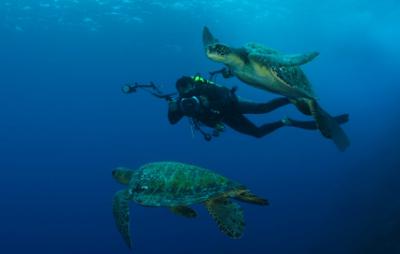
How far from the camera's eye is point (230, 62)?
532 cm

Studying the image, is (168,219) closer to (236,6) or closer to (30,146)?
(236,6)

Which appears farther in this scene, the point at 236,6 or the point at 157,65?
the point at 157,65

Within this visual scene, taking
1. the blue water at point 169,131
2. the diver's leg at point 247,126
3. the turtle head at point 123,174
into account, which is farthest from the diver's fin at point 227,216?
the blue water at point 169,131

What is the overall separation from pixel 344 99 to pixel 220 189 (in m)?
111

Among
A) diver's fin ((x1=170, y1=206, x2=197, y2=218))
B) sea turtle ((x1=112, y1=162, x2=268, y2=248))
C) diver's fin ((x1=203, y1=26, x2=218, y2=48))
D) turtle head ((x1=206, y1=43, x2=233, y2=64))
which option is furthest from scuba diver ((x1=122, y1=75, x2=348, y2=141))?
turtle head ((x1=206, y1=43, x2=233, y2=64))

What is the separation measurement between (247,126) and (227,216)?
401 cm

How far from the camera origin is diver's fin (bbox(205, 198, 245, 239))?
16.9 ft

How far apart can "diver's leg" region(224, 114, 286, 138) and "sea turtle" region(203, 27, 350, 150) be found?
2.64m

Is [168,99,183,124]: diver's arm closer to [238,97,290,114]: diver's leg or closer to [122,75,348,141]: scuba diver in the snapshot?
[122,75,348,141]: scuba diver

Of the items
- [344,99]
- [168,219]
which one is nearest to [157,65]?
[168,219]

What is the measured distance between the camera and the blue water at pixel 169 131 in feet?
82.1

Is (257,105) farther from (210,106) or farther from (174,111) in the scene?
(174,111)

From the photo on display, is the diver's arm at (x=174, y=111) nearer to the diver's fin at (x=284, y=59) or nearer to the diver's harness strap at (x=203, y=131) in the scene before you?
the diver's harness strap at (x=203, y=131)

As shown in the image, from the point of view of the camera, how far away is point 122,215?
5.74 metres
